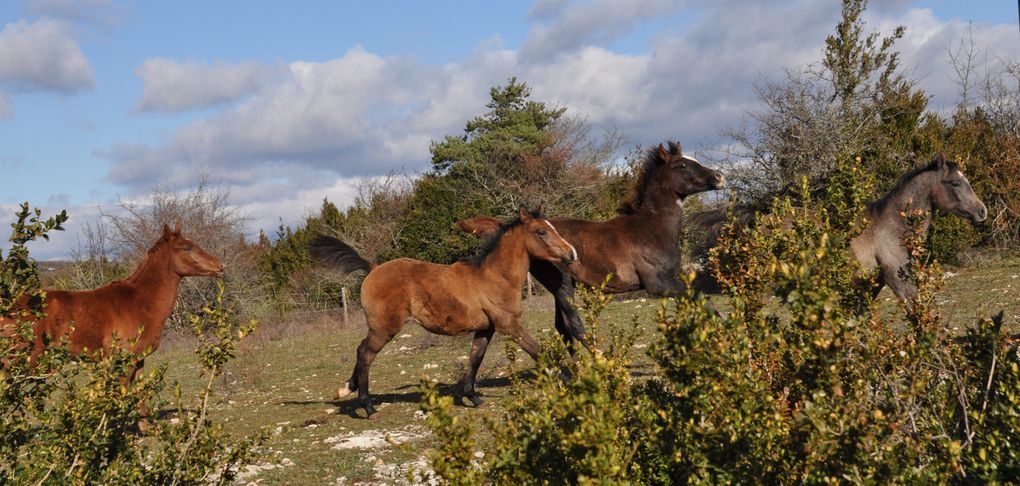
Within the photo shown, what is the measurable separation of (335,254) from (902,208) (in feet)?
21.3

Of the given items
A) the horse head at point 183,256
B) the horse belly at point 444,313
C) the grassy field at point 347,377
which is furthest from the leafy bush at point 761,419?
the horse head at point 183,256

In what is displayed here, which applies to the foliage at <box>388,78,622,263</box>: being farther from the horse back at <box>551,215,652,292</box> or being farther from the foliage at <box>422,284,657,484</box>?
the foliage at <box>422,284,657,484</box>

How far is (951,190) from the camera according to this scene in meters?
9.84

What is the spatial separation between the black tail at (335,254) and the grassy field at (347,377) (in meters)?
1.57

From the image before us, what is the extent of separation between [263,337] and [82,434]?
54.4 feet

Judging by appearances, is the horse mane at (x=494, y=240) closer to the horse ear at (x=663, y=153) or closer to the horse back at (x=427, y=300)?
the horse back at (x=427, y=300)

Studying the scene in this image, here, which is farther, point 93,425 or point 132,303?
point 132,303

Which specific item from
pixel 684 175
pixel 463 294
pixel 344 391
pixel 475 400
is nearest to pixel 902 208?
pixel 684 175

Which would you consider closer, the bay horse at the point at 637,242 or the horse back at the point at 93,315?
the horse back at the point at 93,315

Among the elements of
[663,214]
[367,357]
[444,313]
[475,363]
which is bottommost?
[475,363]

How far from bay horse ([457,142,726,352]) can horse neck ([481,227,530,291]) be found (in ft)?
1.19

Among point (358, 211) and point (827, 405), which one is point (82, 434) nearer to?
point (827, 405)

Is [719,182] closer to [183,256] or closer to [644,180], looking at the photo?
[644,180]

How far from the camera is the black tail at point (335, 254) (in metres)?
9.41
